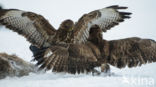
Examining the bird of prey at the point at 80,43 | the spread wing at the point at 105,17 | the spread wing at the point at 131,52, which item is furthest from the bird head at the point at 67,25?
the spread wing at the point at 131,52

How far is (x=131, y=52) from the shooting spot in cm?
785

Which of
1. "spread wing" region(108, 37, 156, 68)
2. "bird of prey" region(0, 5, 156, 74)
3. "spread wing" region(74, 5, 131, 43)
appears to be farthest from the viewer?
"spread wing" region(74, 5, 131, 43)

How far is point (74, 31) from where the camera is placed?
7.77 m

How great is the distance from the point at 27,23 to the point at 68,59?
194 centimetres

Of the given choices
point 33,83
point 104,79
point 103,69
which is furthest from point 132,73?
point 33,83

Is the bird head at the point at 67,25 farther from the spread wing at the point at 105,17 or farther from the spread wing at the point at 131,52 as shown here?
the spread wing at the point at 131,52

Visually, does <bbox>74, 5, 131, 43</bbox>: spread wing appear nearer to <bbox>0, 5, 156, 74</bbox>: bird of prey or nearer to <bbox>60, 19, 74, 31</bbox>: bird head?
<bbox>0, 5, 156, 74</bbox>: bird of prey

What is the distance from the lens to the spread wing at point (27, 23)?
8180 millimetres

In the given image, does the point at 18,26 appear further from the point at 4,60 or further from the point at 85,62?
the point at 85,62

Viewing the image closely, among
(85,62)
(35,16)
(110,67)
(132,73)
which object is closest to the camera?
(85,62)

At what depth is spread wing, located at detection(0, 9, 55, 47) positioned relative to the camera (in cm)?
818

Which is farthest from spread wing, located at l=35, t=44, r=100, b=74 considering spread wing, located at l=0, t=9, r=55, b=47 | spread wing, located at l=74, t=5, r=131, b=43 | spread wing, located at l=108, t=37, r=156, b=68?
spread wing, located at l=0, t=9, r=55, b=47

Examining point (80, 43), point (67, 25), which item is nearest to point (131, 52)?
point (80, 43)

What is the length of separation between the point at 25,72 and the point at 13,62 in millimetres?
273
